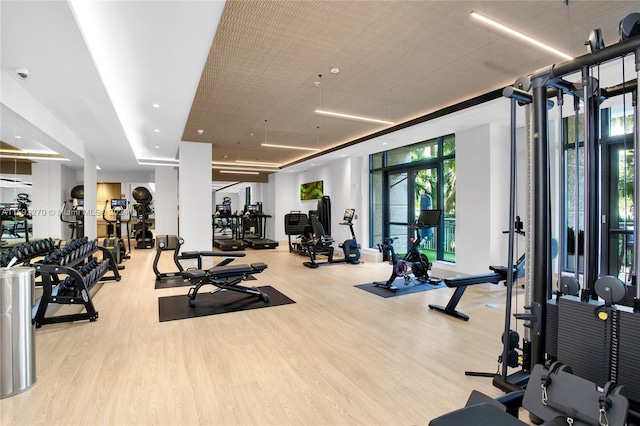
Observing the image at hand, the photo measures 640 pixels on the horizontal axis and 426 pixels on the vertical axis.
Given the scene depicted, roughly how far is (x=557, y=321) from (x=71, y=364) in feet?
12.1

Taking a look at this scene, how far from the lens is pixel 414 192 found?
26.2ft

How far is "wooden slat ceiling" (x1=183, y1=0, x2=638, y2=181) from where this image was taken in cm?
292

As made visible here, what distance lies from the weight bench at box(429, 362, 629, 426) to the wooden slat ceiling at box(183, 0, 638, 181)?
112 inches

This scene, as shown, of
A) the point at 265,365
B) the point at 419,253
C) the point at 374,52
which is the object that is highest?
the point at 374,52

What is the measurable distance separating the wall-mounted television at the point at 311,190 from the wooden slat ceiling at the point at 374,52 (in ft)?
17.4

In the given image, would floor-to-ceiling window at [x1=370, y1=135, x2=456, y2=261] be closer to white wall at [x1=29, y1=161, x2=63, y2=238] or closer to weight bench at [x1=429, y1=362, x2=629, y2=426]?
weight bench at [x1=429, y1=362, x2=629, y2=426]

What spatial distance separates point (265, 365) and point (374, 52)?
337 cm

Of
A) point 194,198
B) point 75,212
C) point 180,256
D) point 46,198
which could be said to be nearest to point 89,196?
point 75,212

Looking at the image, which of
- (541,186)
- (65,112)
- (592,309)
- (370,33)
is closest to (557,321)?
(592,309)

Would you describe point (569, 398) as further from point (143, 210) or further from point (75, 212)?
point (143, 210)

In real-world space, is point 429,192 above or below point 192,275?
above

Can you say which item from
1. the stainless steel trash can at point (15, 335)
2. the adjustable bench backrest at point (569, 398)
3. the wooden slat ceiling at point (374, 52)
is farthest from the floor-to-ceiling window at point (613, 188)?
the stainless steel trash can at point (15, 335)

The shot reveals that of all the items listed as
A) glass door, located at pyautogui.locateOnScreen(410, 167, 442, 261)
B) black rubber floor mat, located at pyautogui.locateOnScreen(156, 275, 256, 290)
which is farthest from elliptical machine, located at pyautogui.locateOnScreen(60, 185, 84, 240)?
glass door, located at pyautogui.locateOnScreen(410, 167, 442, 261)

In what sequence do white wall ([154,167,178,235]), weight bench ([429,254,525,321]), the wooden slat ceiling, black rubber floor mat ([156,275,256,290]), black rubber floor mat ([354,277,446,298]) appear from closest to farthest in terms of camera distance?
1. the wooden slat ceiling
2. weight bench ([429,254,525,321])
3. black rubber floor mat ([354,277,446,298])
4. black rubber floor mat ([156,275,256,290])
5. white wall ([154,167,178,235])
